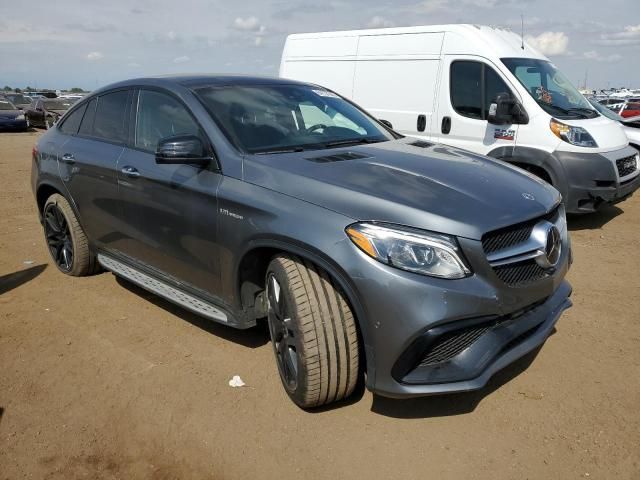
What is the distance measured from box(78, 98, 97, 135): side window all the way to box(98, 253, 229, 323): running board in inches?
39.9

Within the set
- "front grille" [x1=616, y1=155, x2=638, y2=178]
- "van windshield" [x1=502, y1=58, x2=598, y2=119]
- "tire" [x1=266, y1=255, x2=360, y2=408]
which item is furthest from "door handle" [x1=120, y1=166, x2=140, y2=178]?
"front grille" [x1=616, y1=155, x2=638, y2=178]

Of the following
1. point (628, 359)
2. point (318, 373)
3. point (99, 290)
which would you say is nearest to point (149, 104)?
point (99, 290)

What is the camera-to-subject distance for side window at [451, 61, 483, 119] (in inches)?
275

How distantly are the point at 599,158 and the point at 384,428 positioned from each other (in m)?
4.91

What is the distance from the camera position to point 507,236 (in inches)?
103

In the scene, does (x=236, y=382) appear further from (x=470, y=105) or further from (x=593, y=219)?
(x=593, y=219)

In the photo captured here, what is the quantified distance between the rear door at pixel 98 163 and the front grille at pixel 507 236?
104 inches

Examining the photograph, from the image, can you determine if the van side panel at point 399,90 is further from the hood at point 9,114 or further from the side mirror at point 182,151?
the hood at point 9,114

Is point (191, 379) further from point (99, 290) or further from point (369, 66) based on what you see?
point (369, 66)

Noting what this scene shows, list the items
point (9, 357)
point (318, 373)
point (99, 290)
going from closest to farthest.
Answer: point (318, 373)
point (9, 357)
point (99, 290)

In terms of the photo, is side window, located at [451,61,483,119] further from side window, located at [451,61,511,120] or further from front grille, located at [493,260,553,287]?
front grille, located at [493,260,553,287]

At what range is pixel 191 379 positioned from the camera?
10.9ft

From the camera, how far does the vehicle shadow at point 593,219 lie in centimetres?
677

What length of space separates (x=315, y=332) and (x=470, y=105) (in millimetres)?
5227
